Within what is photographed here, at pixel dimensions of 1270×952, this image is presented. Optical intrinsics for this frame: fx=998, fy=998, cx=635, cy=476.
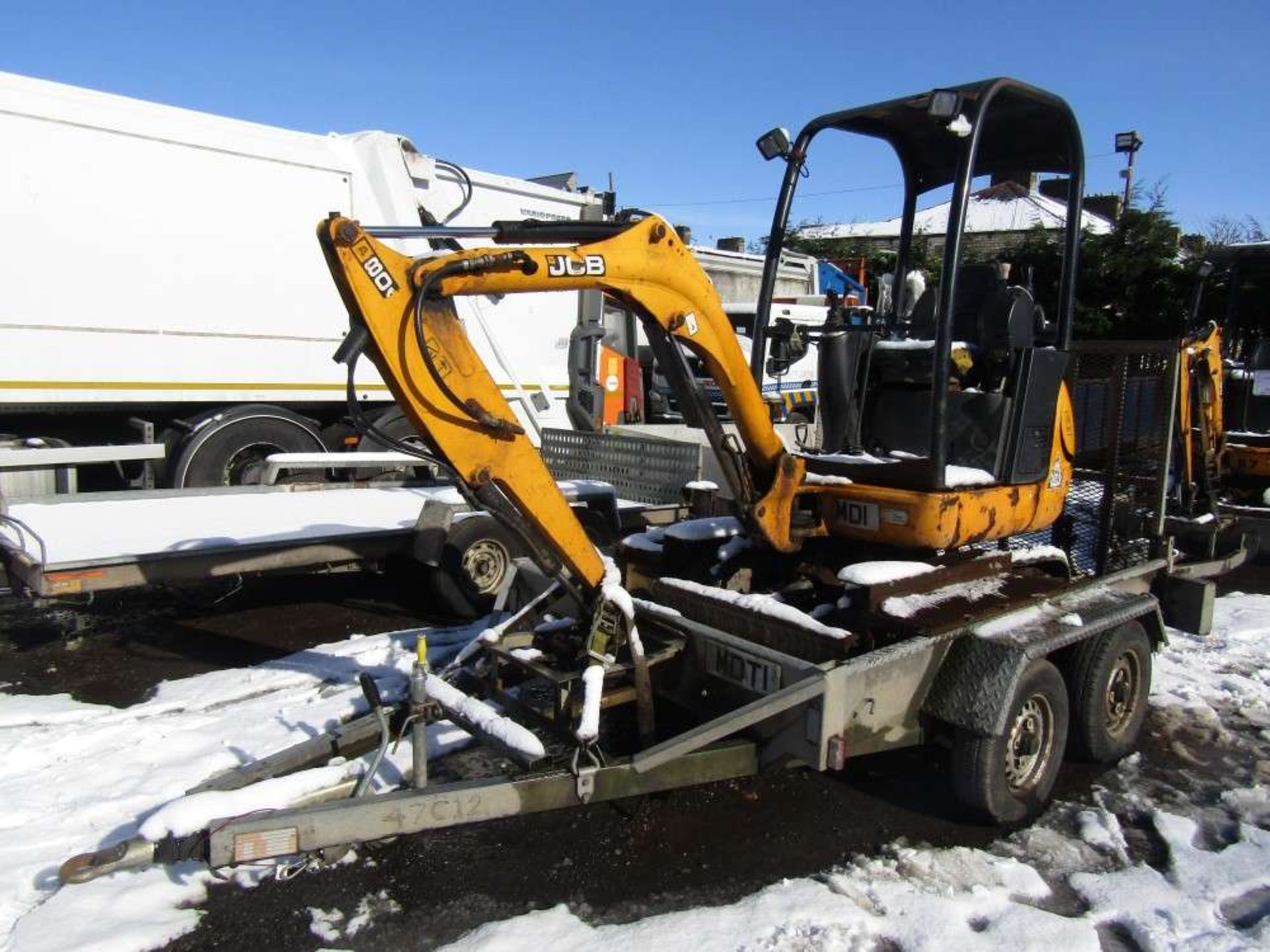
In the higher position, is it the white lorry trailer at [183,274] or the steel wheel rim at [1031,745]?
the white lorry trailer at [183,274]

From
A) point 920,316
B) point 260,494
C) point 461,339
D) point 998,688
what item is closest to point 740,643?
point 998,688

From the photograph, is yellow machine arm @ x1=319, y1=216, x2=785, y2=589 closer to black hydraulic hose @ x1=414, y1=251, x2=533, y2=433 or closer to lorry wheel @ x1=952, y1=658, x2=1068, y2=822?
black hydraulic hose @ x1=414, y1=251, x2=533, y2=433

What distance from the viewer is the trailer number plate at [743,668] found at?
3711 millimetres

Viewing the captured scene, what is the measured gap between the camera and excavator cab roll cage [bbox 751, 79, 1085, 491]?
419cm

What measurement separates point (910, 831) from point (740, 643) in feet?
3.68

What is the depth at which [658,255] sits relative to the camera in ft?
13.0

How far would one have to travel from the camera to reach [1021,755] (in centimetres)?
424

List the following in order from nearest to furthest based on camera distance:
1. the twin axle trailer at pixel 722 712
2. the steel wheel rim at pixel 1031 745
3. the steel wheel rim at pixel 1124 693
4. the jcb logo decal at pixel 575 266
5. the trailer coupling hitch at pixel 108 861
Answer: the trailer coupling hitch at pixel 108 861
the twin axle trailer at pixel 722 712
the jcb logo decal at pixel 575 266
the steel wheel rim at pixel 1031 745
the steel wheel rim at pixel 1124 693

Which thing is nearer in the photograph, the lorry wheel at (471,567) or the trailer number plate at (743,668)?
the trailer number plate at (743,668)

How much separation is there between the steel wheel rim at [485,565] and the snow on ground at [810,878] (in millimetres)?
1397

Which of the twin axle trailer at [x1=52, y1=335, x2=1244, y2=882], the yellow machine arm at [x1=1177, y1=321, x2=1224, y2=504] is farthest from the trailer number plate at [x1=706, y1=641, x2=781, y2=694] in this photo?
the yellow machine arm at [x1=1177, y1=321, x2=1224, y2=504]

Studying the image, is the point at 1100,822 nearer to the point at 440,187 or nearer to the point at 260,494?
the point at 260,494

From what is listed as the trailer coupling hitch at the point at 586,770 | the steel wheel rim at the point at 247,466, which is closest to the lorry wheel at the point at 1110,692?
the trailer coupling hitch at the point at 586,770

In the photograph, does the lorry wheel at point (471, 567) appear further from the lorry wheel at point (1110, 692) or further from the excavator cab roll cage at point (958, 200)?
the lorry wheel at point (1110, 692)
